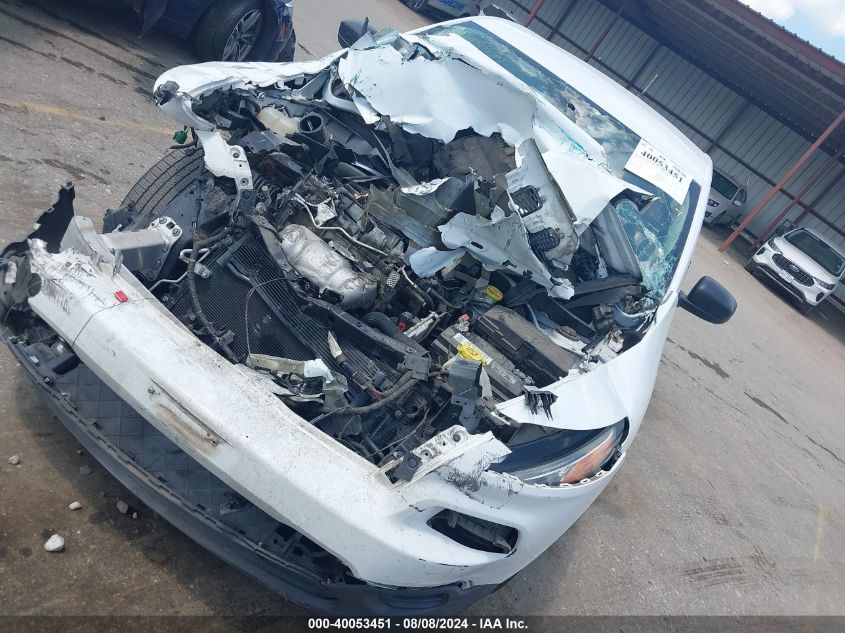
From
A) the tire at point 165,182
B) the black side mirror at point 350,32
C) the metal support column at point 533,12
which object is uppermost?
the metal support column at point 533,12

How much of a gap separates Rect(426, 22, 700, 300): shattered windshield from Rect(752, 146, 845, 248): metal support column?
1140 centimetres

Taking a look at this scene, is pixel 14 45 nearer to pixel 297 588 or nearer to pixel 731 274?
pixel 297 588

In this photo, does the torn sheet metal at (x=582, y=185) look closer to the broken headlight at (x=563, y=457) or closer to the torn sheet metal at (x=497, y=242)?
the torn sheet metal at (x=497, y=242)

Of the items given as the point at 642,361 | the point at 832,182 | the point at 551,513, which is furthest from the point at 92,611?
the point at 832,182

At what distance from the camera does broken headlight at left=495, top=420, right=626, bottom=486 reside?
6.94ft

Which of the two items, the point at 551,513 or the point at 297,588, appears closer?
the point at 297,588

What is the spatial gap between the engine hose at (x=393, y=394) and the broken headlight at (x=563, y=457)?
17.2 inches

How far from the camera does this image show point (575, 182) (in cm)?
290

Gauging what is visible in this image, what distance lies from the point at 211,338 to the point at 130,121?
324 centimetres

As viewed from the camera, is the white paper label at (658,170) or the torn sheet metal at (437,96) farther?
the white paper label at (658,170)

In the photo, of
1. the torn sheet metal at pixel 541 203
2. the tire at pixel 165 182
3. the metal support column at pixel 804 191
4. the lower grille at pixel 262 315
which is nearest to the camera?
the lower grille at pixel 262 315

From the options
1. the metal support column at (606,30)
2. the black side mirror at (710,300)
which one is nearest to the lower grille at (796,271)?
the metal support column at (606,30)

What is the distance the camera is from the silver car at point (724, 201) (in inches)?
518

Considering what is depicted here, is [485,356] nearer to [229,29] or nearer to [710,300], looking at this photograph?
[710,300]
